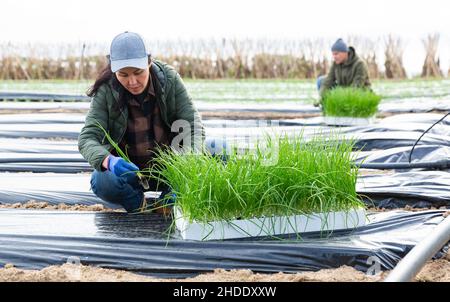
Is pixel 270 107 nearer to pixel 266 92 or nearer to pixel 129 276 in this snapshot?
pixel 266 92

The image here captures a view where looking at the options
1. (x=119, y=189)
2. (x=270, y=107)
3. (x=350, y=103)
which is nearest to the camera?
(x=119, y=189)

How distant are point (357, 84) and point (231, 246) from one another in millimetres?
6012

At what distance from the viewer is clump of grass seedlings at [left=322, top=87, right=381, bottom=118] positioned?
26.2 ft

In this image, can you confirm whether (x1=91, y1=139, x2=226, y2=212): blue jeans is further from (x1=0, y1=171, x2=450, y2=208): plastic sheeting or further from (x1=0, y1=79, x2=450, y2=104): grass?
(x1=0, y1=79, x2=450, y2=104): grass

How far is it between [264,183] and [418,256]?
848 millimetres

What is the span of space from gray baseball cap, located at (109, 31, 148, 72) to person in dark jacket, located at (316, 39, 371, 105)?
5.19 metres

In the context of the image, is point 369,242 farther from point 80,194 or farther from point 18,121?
point 18,121

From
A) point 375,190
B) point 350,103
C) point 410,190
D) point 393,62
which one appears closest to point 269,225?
point 375,190

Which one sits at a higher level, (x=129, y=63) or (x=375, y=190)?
(x=129, y=63)

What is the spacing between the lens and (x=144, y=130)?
3.86m

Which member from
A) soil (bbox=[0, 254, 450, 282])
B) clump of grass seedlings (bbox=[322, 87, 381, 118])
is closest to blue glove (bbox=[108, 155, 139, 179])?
soil (bbox=[0, 254, 450, 282])

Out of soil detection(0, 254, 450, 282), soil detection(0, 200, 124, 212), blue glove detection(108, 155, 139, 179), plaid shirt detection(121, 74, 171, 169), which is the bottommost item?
soil detection(0, 200, 124, 212)

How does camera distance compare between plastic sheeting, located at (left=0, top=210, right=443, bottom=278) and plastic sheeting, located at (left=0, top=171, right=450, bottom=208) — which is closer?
plastic sheeting, located at (left=0, top=210, right=443, bottom=278)
